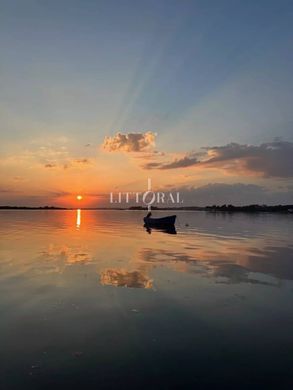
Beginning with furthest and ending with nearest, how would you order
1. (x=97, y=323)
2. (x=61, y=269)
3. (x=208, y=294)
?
(x=61, y=269)
(x=208, y=294)
(x=97, y=323)

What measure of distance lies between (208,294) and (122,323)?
5917 millimetres

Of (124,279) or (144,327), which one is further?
(124,279)

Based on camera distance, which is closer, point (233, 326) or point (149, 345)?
point (149, 345)

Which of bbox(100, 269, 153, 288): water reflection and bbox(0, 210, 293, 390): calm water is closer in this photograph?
bbox(0, 210, 293, 390): calm water

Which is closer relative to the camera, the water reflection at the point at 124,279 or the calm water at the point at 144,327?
the calm water at the point at 144,327

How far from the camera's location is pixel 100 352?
988 cm

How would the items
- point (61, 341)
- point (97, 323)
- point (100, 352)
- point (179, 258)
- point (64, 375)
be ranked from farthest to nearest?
1. point (179, 258)
2. point (97, 323)
3. point (61, 341)
4. point (100, 352)
5. point (64, 375)

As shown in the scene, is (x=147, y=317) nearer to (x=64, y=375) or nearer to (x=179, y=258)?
(x=64, y=375)

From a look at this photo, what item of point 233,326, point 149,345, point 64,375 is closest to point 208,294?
point 233,326

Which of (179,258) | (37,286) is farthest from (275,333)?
(179,258)

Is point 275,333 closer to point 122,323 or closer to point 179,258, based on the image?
point 122,323

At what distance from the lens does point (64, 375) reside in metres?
8.49

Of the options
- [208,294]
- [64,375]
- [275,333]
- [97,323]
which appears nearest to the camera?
[64,375]

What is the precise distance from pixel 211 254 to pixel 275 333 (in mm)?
19736
